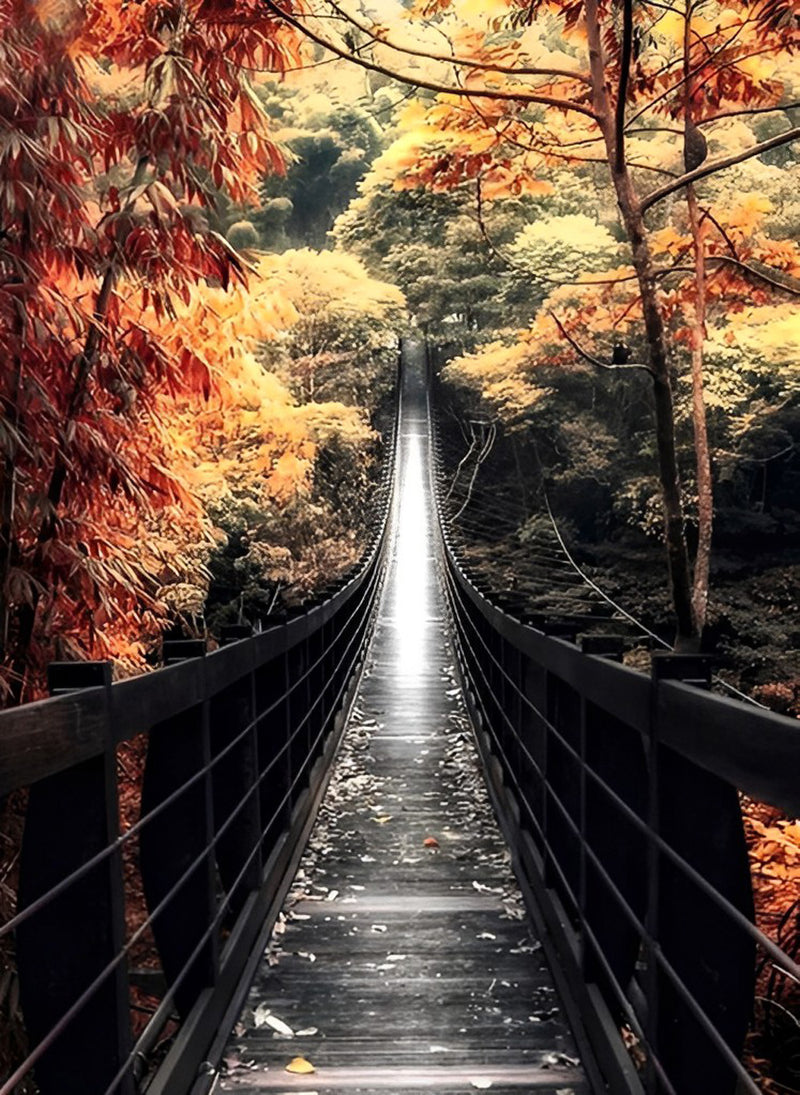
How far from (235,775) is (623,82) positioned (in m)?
3.27

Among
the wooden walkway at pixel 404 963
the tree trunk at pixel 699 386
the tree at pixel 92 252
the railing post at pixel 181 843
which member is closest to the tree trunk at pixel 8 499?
the tree at pixel 92 252

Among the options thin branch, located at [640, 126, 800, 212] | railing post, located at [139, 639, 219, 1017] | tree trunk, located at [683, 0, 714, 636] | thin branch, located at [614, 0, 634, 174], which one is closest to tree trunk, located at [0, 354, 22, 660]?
railing post, located at [139, 639, 219, 1017]

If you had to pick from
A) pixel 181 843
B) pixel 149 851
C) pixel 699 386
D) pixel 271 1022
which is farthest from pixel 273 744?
pixel 699 386

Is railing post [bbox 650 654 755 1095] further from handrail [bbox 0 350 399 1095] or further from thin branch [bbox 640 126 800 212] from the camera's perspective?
thin branch [bbox 640 126 800 212]

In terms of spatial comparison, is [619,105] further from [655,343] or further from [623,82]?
[655,343]

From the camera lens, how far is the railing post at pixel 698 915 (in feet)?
4.40

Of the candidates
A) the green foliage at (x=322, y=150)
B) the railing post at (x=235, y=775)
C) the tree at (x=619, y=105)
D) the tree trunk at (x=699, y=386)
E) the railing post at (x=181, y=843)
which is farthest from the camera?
the green foliage at (x=322, y=150)

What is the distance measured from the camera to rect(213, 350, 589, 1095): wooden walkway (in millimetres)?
2158

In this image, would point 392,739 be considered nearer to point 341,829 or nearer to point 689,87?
point 341,829

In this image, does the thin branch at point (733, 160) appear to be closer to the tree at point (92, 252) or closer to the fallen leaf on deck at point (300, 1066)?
the tree at point (92, 252)

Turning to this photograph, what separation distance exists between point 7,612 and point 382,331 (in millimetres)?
15420

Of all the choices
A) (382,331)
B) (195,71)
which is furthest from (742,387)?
(195,71)

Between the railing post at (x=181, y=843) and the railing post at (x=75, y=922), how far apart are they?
0.40 m

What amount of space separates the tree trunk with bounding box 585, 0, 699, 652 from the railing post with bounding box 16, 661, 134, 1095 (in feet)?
12.7
